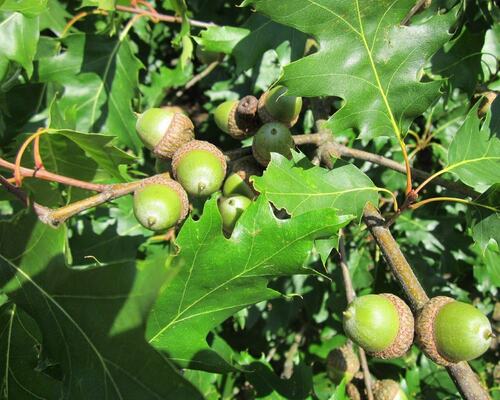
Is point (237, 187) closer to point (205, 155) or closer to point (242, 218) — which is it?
point (205, 155)

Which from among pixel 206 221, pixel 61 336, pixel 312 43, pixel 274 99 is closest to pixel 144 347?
pixel 61 336

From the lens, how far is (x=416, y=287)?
4.15 ft

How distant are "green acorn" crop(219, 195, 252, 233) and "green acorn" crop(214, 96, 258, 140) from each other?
29 centimetres

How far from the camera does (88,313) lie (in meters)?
0.99

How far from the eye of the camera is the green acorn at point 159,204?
4.53 feet

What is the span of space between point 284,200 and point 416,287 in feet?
1.26

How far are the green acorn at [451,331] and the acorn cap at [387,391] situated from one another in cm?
55

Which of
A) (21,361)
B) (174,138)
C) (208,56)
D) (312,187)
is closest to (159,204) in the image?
(174,138)

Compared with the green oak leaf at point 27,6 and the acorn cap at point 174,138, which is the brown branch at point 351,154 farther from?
the green oak leaf at point 27,6

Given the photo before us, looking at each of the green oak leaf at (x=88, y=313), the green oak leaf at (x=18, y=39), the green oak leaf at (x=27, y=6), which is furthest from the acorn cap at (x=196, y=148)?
the green oak leaf at (x=18, y=39)

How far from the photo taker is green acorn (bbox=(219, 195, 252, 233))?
147 cm

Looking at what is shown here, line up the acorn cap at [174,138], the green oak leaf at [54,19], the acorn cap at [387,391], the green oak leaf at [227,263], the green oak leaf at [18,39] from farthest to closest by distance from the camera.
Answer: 1. the green oak leaf at [54,19]
2. the green oak leaf at [18,39]
3. the acorn cap at [387,391]
4. the acorn cap at [174,138]
5. the green oak leaf at [227,263]

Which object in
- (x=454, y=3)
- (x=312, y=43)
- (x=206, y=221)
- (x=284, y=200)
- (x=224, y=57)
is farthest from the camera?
(x=224, y=57)

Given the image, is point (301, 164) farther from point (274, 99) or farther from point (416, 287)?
point (416, 287)
